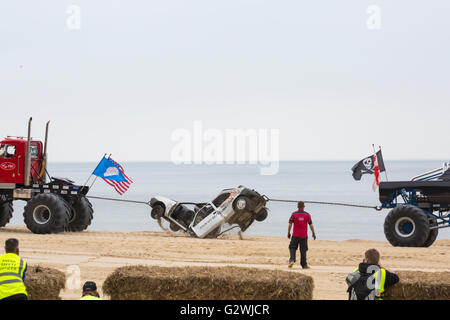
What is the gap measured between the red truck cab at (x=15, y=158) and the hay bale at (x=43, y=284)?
42.2ft

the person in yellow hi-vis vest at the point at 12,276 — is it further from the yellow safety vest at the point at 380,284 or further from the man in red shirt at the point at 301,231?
the man in red shirt at the point at 301,231

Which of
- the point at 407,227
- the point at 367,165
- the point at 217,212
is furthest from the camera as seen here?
the point at 367,165

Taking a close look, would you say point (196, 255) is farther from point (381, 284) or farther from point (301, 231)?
point (381, 284)

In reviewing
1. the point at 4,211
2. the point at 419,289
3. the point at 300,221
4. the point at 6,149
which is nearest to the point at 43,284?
the point at 419,289

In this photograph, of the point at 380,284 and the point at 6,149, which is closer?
the point at 380,284

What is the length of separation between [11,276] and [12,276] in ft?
0.04

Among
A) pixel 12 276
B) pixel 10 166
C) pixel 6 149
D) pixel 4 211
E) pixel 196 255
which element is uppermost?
pixel 6 149

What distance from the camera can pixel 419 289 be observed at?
29.4ft

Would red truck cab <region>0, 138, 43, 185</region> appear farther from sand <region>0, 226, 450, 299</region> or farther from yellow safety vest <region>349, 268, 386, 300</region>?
yellow safety vest <region>349, 268, 386, 300</region>

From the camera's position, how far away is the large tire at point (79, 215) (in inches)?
934

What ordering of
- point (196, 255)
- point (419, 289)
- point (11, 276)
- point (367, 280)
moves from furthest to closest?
1. point (196, 255)
2. point (419, 289)
3. point (11, 276)
4. point (367, 280)

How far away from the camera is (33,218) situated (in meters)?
22.0

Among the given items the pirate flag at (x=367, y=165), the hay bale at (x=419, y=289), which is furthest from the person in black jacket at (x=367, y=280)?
the pirate flag at (x=367, y=165)

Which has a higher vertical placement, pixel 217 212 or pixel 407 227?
pixel 217 212
